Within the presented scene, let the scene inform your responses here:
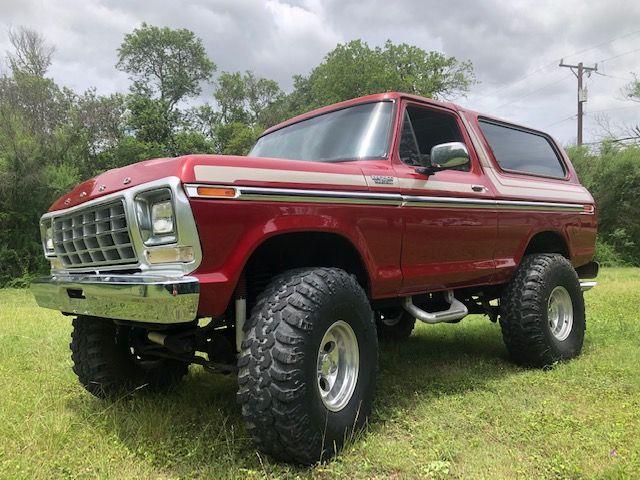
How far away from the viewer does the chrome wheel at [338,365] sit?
2969mm

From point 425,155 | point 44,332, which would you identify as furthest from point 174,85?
point 425,155

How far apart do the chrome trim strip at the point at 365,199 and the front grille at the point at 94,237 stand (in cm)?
54

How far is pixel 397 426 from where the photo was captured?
3244mm

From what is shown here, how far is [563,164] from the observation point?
18.7 feet

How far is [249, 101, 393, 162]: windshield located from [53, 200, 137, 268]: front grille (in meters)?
1.53

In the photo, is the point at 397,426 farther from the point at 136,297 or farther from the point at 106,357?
the point at 106,357

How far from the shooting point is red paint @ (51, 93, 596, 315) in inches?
101

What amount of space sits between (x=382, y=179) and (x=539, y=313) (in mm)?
2065

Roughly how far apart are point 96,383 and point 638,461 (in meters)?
3.30

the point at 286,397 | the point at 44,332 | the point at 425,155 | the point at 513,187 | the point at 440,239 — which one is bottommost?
the point at 44,332

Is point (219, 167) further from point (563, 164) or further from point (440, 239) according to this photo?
point (563, 164)

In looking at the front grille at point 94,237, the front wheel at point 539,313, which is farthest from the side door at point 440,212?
the front grille at point 94,237

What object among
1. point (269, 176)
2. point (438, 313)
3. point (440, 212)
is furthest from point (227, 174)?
point (438, 313)

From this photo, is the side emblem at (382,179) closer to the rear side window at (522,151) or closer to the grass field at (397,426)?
the grass field at (397,426)
